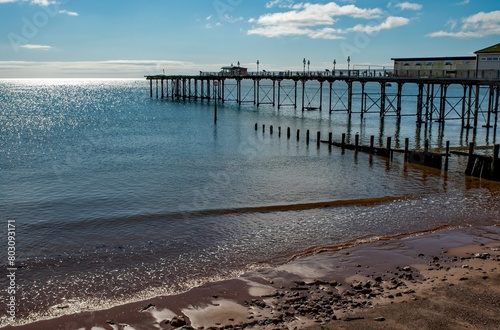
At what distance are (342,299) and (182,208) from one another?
1171 cm

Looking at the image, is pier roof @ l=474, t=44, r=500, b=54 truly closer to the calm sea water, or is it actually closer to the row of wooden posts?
the calm sea water

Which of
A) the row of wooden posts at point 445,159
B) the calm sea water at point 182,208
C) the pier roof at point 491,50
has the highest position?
the pier roof at point 491,50

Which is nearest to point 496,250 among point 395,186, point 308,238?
point 308,238

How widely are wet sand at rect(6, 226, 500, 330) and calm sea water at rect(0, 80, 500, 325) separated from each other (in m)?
1.11

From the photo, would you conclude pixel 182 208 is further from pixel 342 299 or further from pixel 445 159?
pixel 445 159

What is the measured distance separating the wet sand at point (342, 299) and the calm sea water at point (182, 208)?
3.65 ft

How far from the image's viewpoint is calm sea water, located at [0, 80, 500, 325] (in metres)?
14.3

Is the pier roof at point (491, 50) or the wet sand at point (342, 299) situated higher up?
the pier roof at point (491, 50)

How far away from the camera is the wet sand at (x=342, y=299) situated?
1026cm

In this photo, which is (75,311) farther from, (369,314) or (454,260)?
(454,260)

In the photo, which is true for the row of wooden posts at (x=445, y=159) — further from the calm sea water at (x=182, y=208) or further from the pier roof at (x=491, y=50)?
the pier roof at (x=491, y=50)

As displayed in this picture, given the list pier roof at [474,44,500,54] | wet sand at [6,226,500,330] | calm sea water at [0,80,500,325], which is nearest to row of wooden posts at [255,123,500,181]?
calm sea water at [0,80,500,325]

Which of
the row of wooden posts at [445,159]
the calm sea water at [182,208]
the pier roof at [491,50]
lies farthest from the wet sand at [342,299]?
the pier roof at [491,50]

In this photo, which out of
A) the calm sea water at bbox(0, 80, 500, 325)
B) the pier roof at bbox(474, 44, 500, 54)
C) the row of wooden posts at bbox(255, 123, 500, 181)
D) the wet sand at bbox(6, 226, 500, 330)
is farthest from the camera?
the pier roof at bbox(474, 44, 500, 54)
